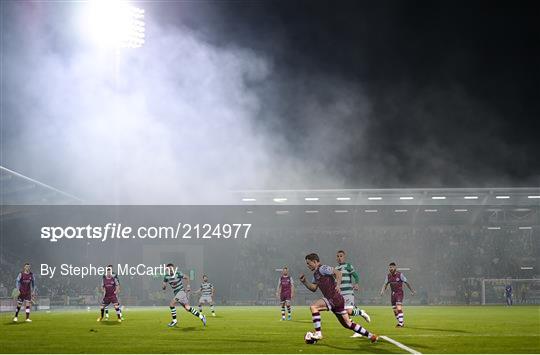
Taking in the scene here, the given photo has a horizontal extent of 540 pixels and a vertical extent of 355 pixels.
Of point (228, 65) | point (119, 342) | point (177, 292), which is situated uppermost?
point (228, 65)

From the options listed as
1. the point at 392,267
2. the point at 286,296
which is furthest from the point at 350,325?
→ the point at 286,296

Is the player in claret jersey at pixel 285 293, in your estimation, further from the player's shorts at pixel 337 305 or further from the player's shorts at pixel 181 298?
the player's shorts at pixel 337 305

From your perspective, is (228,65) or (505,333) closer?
(505,333)

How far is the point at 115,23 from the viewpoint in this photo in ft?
129

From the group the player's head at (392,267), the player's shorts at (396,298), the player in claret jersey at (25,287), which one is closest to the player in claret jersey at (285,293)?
the player's head at (392,267)

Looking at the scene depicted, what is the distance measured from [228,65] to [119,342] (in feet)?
91.8

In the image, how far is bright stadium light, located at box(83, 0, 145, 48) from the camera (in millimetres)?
39469

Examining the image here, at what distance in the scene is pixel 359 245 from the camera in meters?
62.5

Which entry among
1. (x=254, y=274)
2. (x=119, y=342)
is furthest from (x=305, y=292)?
(x=119, y=342)

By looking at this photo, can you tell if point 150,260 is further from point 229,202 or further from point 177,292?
point 177,292

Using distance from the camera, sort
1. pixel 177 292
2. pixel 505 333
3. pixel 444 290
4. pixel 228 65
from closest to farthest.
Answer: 1. pixel 505 333
2. pixel 177 292
3. pixel 228 65
4. pixel 444 290

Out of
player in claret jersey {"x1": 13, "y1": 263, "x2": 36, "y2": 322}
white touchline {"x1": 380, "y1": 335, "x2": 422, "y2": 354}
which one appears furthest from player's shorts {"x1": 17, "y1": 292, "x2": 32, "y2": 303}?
A: white touchline {"x1": 380, "y1": 335, "x2": 422, "y2": 354}

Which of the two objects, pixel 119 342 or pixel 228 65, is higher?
pixel 228 65

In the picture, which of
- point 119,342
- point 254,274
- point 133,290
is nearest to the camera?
point 119,342
